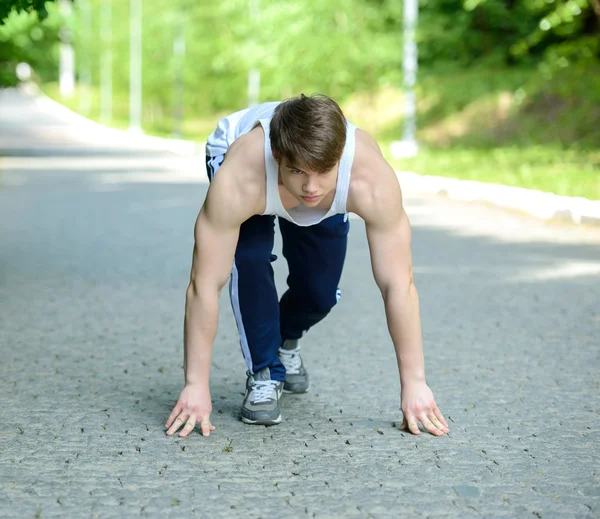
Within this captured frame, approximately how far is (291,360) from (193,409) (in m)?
0.86

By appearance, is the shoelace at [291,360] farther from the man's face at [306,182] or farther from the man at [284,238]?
the man's face at [306,182]

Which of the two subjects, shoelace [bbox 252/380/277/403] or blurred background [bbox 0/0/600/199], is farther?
blurred background [bbox 0/0/600/199]

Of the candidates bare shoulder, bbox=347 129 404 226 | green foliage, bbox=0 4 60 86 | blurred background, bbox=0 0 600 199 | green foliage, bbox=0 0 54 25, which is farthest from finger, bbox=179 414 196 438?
green foliage, bbox=0 4 60 86

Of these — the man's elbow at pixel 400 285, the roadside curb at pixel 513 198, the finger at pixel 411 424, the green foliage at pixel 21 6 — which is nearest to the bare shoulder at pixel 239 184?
the man's elbow at pixel 400 285

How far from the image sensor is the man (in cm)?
389

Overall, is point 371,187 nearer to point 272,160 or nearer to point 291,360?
point 272,160

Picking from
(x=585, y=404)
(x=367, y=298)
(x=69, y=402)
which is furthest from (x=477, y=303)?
(x=69, y=402)

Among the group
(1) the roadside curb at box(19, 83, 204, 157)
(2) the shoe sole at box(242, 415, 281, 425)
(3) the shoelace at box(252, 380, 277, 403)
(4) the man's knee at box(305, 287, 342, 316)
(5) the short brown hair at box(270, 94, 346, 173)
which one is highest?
(1) the roadside curb at box(19, 83, 204, 157)

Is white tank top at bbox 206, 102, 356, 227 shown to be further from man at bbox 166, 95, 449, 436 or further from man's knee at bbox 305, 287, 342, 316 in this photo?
man's knee at bbox 305, 287, 342, 316

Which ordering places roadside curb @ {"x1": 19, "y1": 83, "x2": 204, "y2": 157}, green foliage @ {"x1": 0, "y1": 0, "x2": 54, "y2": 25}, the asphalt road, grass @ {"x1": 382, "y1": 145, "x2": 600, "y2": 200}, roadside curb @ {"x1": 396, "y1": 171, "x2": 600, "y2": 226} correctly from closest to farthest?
the asphalt road → green foliage @ {"x1": 0, "y1": 0, "x2": 54, "y2": 25} → roadside curb @ {"x1": 396, "y1": 171, "x2": 600, "y2": 226} → grass @ {"x1": 382, "y1": 145, "x2": 600, "y2": 200} → roadside curb @ {"x1": 19, "y1": 83, "x2": 204, "y2": 157}

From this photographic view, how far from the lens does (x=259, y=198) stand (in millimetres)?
4145

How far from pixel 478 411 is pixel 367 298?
10.3ft

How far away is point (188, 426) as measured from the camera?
4352 mm

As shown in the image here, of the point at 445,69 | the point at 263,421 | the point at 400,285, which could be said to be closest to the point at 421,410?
the point at 400,285
